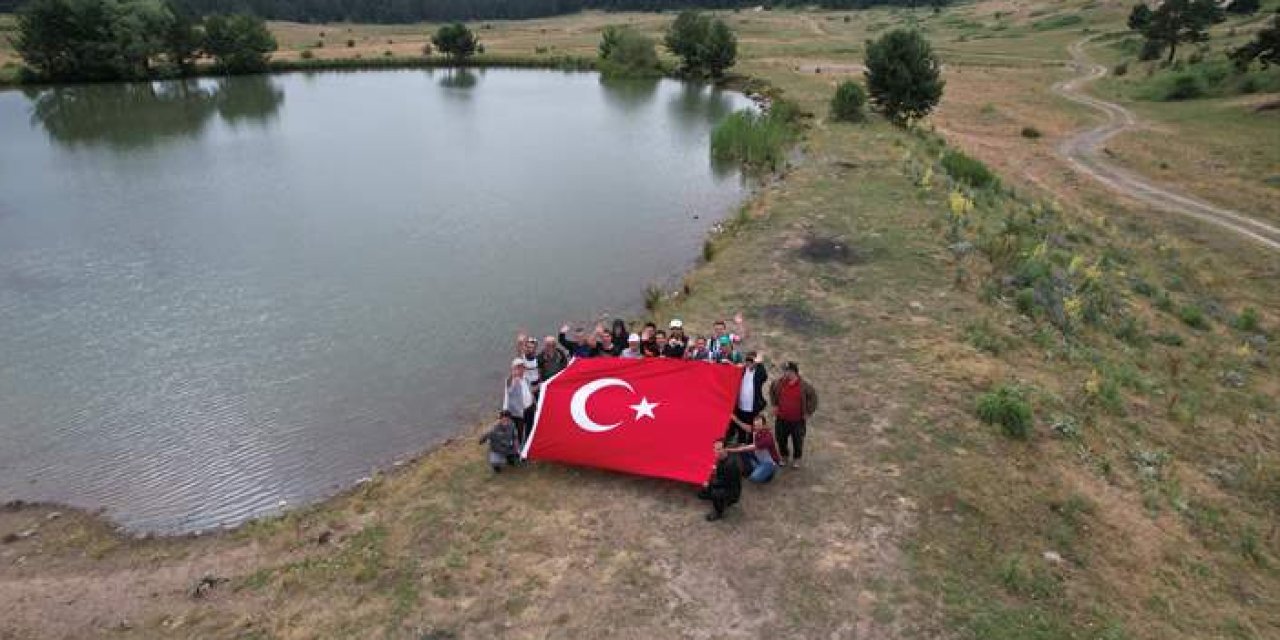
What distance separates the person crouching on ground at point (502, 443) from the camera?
14.2 meters

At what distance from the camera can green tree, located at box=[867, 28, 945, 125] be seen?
163 ft

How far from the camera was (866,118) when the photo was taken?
50625 mm

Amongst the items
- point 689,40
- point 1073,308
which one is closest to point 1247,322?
point 1073,308

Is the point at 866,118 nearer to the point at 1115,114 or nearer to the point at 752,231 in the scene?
the point at 1115,114

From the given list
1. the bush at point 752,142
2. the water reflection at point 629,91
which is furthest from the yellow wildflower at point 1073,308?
the water reflection at point 629,91

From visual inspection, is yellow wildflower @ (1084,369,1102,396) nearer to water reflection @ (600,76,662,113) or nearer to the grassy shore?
the grassy shore

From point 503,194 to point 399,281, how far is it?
37.8ft

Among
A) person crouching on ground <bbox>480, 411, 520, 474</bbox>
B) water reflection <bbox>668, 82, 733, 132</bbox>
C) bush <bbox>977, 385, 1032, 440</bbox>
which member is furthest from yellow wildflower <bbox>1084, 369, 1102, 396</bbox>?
water reflection <bbox>668, 82, 733, 132</bbox>

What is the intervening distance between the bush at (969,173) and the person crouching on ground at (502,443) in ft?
90.9

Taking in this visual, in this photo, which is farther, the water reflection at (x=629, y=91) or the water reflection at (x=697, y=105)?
the water reflection at (x=629, y=91)

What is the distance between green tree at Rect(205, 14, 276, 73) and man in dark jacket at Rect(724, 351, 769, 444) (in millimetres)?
84115

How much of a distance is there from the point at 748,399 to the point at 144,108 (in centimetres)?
6572

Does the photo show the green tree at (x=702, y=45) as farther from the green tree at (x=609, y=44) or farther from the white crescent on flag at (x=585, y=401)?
the white crescent on flag at (x=585, y=401)

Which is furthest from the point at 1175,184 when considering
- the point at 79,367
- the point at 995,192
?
the point at 79,367
